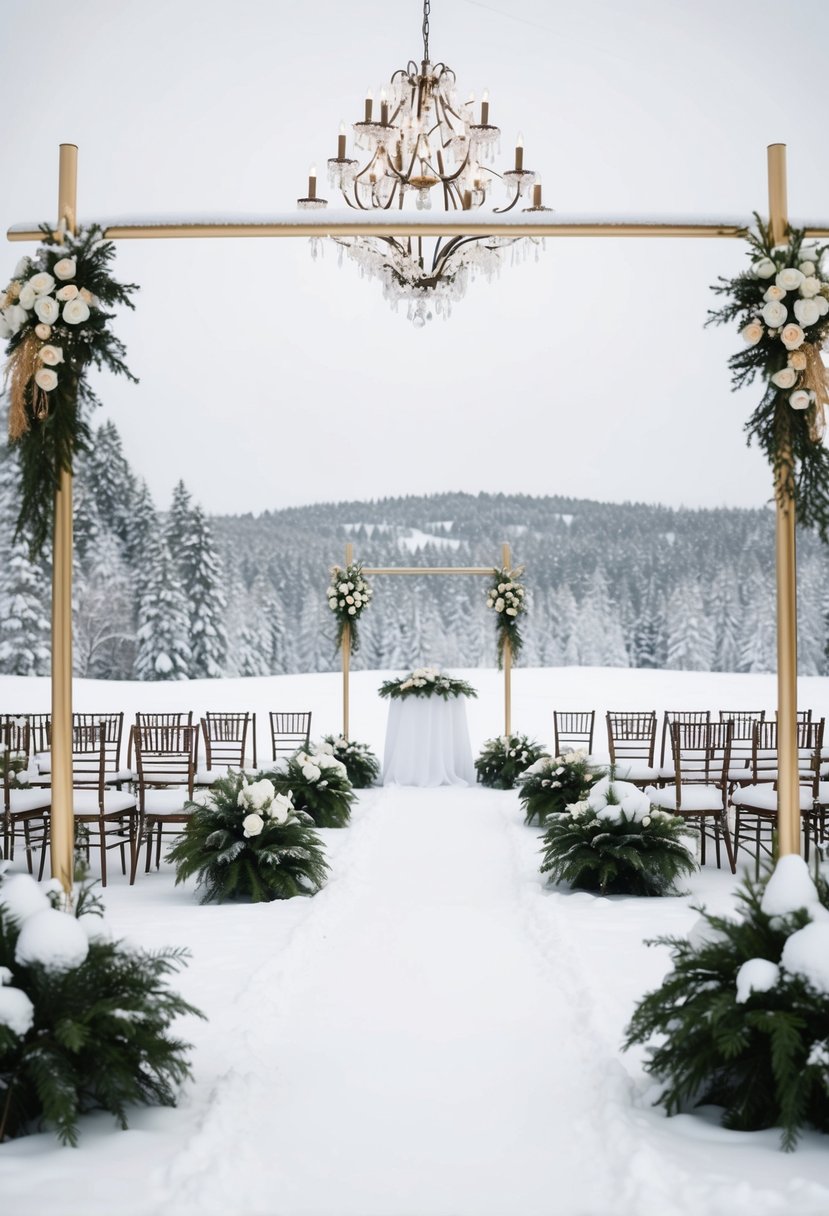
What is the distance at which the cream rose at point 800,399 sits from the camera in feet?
12.1

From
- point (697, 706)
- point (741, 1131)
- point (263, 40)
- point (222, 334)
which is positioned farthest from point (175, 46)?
point (741, 1131)

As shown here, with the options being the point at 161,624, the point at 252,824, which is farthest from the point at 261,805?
the point at 161,624

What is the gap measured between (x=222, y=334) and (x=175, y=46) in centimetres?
1176

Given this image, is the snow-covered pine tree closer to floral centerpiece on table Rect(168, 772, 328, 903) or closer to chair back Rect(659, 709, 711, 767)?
chair back Rect(659, 709, 711, 767)

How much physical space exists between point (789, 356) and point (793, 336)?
0.32ft

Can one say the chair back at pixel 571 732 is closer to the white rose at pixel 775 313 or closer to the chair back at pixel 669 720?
the chair back at pixel 669 720

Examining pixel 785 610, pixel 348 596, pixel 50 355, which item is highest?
pixel 50 355

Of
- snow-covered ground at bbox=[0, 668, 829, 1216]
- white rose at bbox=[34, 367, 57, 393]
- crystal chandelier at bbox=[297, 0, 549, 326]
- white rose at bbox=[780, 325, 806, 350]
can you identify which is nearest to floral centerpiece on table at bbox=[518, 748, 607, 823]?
snow-covered ground at bbox=[0, 668, 829, 1216]

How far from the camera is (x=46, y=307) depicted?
3.67 meters

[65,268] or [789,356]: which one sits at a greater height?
[65,268]

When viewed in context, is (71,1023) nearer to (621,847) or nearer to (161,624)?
(621,847)

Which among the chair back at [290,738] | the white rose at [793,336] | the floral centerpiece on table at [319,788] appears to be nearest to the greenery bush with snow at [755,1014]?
the white rose at [793,336]

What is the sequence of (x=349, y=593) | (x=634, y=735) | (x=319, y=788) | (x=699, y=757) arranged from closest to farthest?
(x=699, y=757), (x=319, y=788), (x=634, y=735), (x=349, y=593)

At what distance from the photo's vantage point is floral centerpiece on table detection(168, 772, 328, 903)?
659 centimetres
